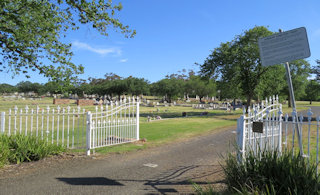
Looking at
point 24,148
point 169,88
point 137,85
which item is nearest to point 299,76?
point 169,88

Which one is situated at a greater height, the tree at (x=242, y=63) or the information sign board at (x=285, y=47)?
the tree at (x=242, y=63)

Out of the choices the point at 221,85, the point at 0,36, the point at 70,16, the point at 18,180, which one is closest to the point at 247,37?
the point at 221,85

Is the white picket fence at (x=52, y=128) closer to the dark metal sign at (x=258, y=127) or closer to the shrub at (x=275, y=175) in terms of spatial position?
the shrub at (x=275, y=175)

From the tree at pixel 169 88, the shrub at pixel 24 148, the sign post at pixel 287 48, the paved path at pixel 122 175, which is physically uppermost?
the tree at pixel 169 88

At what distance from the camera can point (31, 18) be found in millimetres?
7957

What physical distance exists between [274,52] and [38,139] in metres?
6.77

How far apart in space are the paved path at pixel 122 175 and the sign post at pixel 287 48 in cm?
168

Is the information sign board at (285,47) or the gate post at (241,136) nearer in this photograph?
the information sign board at (285,47)

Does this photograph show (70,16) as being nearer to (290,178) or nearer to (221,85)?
(290,178)

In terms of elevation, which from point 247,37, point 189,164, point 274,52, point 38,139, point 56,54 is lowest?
point 189,164

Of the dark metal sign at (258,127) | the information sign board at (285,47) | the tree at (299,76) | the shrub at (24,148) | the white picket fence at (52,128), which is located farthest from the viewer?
the tree at (299,76)

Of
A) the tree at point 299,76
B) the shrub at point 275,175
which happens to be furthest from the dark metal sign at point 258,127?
the tree at point 299,76

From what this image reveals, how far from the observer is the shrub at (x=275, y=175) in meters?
3.33

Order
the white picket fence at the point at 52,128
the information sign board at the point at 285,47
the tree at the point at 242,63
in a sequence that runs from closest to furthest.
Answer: the information sign board at the point at 285,47 < the white picket fence at the point at 52,128 < the tree at the point at 242,63
